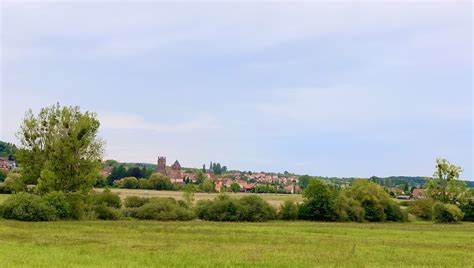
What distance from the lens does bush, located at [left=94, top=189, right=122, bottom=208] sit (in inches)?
2421

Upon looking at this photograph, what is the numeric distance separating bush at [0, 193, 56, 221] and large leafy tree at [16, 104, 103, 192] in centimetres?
520

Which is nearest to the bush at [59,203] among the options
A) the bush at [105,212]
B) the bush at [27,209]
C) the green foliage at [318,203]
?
the bush at [27,209]

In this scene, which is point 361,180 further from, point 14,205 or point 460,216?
point 14,205

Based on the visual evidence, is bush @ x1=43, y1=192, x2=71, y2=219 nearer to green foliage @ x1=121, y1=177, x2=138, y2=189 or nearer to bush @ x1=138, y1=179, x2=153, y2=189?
green foliage @ x1=121, y1=177, x2=138, y2=189

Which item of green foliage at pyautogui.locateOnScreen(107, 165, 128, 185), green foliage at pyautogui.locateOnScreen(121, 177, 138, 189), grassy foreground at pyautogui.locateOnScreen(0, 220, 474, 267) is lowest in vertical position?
grassy foreground at pyautogui.locateOnScreen(0, 220, 474, 267)

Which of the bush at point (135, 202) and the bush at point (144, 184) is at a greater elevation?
the bush at point (144, 184)

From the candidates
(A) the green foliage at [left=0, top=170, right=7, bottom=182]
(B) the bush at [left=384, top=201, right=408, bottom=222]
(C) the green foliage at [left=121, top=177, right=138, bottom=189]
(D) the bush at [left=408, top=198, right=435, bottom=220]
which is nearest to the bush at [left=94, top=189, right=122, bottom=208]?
(B) the bush at [left=384, top=201, right=408, bottom=222]

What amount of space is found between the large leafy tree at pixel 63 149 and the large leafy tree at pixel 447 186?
53.0 metres

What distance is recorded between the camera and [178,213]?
62125mm

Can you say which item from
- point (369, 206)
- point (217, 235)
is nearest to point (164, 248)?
point (217, 235)

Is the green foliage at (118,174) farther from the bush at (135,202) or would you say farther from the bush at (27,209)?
the bush at (27,209)

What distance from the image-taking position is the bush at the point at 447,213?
7150cm

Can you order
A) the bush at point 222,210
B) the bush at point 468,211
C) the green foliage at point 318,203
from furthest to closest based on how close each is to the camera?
1. the bush at point 468,211
2. the green foliage at point 318,203
3. the bush at point 222,210

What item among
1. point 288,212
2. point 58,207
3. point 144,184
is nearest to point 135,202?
point 58,207
